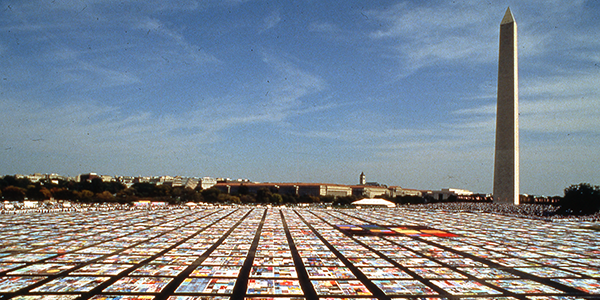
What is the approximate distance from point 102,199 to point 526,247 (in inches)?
2201

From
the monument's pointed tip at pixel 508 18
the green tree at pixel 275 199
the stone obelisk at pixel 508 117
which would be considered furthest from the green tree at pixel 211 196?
the monument's pointed tip at pixel 508 18

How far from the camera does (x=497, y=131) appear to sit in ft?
Result: 146

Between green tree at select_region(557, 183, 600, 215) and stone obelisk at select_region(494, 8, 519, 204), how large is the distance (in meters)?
5.40

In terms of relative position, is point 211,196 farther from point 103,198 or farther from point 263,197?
point 103,198

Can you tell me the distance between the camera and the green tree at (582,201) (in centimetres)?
3762

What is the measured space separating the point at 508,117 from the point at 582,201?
11.1 metres

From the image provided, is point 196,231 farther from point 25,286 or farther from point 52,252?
point 25,286

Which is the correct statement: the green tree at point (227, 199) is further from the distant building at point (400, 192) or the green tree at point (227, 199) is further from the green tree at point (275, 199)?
the distant building at point (400, 192)

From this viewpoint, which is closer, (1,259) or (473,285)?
(473,285)

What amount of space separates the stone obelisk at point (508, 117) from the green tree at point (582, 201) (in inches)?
213

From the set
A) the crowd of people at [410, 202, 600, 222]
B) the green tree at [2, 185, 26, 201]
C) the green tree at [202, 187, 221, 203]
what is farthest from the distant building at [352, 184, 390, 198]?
the green tree at [2, 185, 26, 201]

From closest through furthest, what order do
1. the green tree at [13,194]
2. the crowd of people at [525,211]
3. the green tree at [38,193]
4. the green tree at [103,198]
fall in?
the crowd of people at [525,211], the green tree at [13,194], the green tree at [103,198], the green tree at [38,193]

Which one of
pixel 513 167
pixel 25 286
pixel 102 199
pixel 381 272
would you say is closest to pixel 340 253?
pixel 381 272

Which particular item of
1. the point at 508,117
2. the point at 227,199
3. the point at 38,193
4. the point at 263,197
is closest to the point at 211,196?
the point at 227,199
